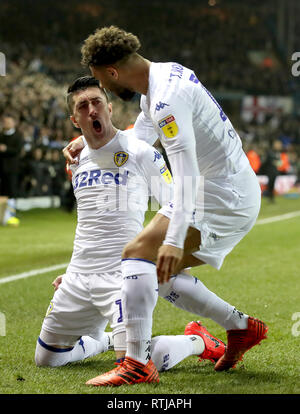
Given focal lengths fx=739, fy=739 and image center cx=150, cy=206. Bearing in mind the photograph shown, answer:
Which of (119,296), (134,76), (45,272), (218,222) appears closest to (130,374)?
(119,296)

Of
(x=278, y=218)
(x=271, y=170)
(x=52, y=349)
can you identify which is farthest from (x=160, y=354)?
(x=271, y=170)

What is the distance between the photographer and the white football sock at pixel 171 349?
393 centimetres

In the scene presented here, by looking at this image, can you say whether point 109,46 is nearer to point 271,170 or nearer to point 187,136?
point 187,136

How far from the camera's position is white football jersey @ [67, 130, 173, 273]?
4176 millimetres

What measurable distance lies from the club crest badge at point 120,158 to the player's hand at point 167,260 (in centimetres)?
108

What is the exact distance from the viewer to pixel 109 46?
3.36 m

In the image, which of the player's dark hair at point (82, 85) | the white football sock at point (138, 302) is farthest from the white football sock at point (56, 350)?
the player's dark hair at point (82, 85)

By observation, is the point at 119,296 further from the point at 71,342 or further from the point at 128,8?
the point at 128,8

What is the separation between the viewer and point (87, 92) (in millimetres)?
4219

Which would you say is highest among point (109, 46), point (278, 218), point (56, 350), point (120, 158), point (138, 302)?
point (109, 46)

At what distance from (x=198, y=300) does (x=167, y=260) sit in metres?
0.72

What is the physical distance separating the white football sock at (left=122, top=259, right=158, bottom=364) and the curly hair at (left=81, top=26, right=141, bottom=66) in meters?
0.96

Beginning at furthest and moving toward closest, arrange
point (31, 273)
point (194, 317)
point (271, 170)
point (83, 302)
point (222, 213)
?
point (271, 170) < point (31, 273) < point (194, 317) < point (83, 302) < point (222, 213)

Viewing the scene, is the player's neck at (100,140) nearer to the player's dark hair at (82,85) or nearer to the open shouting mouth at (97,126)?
the open shouting mouth at (97,126)
